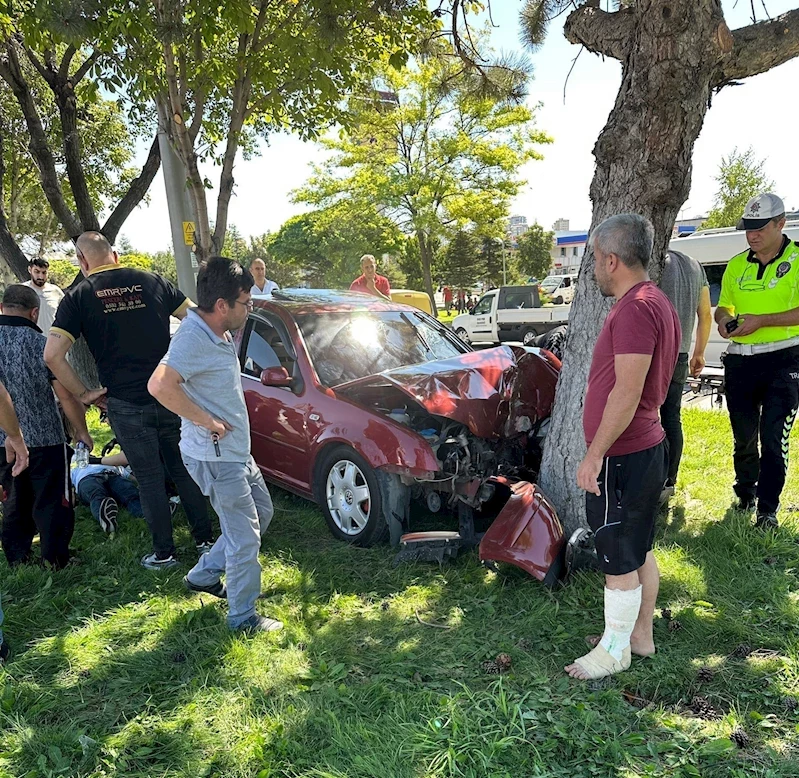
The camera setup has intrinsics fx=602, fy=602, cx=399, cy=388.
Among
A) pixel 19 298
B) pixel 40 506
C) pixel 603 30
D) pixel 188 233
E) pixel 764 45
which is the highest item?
pixel 603 30

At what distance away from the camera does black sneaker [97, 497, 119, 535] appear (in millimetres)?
4449

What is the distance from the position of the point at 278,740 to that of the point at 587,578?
1862 mm

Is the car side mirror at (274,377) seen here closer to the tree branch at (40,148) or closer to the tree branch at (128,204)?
the tree branch at (40,148)

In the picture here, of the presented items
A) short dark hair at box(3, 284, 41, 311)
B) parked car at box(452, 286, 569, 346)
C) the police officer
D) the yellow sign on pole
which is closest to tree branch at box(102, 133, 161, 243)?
the yellow sign on pole

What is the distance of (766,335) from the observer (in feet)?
12.7

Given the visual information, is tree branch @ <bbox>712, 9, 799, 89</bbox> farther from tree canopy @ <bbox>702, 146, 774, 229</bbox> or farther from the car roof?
tree canopy @ <bbox>702, 146, 774, 229</bbox>

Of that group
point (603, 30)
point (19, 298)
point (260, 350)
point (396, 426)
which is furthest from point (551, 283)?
point (19, 298)

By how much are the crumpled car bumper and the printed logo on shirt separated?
8.44 ft

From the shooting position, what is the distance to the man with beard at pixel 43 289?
22.0 ft

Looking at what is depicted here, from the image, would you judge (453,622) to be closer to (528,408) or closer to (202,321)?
(528,408)

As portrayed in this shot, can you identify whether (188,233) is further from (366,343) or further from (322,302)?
(366,343)

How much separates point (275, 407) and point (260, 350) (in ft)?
1.94

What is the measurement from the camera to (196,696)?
2592mm

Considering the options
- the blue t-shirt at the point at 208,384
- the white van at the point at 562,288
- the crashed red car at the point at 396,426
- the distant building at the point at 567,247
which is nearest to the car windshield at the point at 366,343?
the crashed red car at the point at 396,426
